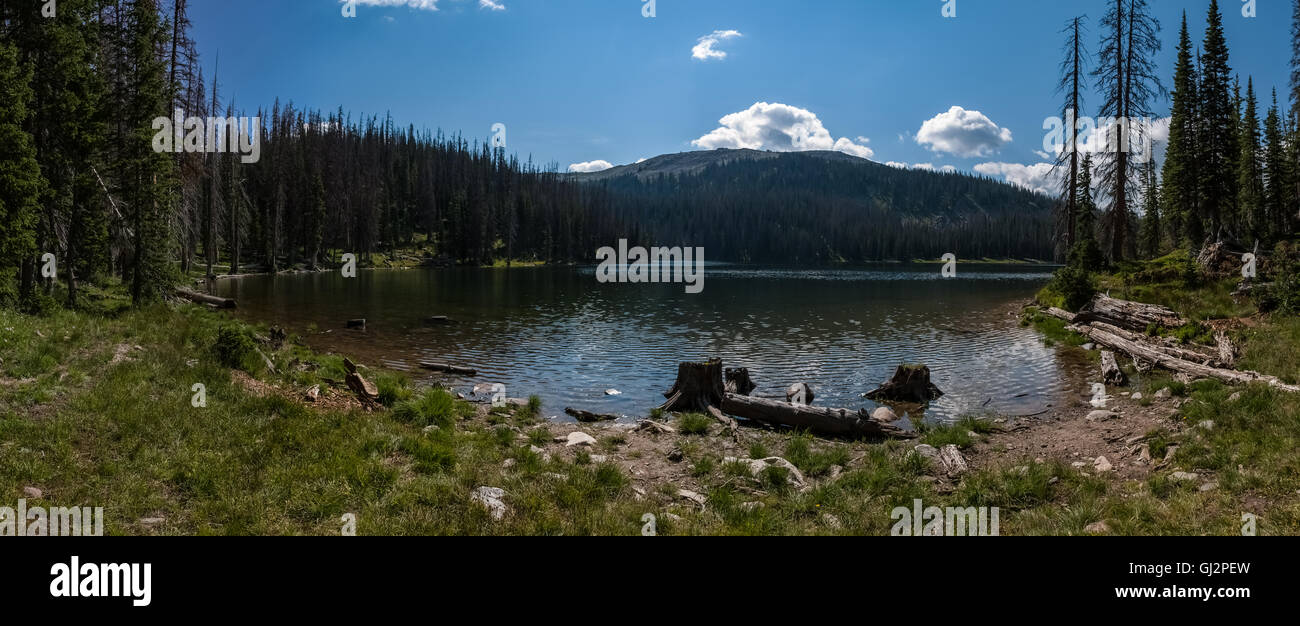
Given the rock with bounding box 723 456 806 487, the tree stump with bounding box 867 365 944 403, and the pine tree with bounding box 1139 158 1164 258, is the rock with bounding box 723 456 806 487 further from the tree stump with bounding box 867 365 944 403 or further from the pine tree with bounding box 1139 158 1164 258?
the pine tree with bounding box 1139 158 1164 258

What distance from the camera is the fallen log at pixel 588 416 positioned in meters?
16.2

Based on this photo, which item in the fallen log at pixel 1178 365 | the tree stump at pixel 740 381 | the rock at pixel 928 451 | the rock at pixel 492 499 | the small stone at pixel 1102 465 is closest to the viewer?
the rock at pixel 492 499

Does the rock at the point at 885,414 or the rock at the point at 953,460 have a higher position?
the rock at the point at 953,460

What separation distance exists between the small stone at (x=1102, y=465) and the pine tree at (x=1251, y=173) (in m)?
62.5

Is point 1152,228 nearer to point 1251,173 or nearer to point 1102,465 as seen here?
point 1251,173

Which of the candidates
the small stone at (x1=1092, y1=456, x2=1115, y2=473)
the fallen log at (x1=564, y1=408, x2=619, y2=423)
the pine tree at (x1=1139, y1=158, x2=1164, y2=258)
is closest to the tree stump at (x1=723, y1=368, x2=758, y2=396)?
the fallen log at (x1=564, y1=408, x2=619, y2=423)

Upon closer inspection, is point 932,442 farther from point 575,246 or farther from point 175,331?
point 575,246

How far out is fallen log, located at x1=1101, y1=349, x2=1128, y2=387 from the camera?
58.9 ft

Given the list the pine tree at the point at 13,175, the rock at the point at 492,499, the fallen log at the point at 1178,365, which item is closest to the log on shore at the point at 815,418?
the fallen log at the point at 1178,365

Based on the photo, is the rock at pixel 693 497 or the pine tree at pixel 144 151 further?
the pine tree at pixel 144 151

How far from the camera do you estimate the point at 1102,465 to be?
10367 millimetres

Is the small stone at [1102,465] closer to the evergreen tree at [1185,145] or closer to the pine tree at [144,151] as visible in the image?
the pine tree at [144,151]

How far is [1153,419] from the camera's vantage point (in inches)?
512

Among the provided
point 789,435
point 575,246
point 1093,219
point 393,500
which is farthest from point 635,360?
point 575,246
